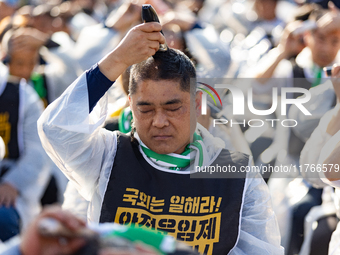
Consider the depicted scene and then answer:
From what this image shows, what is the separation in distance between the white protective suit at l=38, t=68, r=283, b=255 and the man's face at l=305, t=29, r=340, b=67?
5.88 ft

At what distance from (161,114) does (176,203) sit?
376 mm

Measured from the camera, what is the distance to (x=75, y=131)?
5.65ft

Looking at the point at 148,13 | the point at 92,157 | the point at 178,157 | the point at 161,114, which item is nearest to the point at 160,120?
the point at 161,114

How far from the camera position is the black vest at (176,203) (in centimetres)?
182

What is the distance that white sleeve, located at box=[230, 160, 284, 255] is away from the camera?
1.86 metres

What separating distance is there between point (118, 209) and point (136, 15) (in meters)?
2.33

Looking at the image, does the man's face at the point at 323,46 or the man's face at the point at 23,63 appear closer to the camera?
the man's face at the point at 323,46

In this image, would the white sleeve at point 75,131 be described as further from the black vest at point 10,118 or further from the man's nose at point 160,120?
the black vest at point 10,118

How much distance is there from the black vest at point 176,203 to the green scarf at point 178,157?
1.8 inches

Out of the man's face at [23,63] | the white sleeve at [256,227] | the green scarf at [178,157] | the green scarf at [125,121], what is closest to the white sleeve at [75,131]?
the green scarf at [178,157]

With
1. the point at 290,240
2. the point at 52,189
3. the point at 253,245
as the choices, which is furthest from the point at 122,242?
the point at 52,189

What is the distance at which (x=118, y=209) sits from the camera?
1824 millimetres

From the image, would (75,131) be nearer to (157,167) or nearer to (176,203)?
(157,167)

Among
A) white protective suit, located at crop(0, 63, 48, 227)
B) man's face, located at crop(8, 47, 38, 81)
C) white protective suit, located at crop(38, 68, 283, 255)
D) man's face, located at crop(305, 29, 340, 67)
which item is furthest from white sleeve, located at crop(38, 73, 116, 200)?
man's face, located at crop(305, 29, 340, 67)
